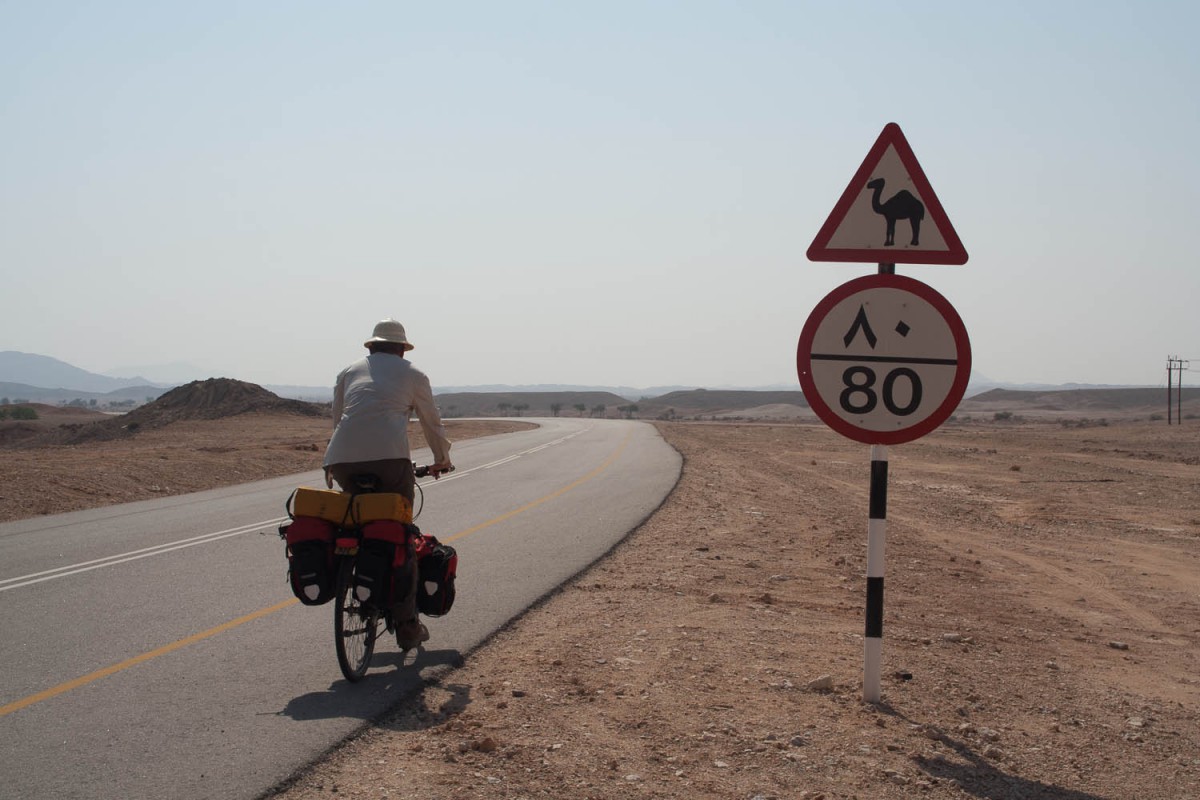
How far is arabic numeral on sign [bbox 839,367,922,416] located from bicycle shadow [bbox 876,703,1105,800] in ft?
5.48

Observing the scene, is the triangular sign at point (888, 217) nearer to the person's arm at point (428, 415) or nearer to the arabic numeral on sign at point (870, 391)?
the arabic numeral on sign at point (870, 391)

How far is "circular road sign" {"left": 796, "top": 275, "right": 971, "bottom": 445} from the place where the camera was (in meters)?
5.43

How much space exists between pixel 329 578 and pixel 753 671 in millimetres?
2614

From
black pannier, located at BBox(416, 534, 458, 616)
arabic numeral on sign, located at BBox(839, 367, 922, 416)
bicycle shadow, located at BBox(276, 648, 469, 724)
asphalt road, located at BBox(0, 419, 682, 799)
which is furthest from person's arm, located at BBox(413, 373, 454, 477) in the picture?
arabic numeral on sign, located at BBox(839, 367, 922, 416)

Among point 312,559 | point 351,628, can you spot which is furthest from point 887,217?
point 351,628

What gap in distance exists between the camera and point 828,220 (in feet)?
18.4

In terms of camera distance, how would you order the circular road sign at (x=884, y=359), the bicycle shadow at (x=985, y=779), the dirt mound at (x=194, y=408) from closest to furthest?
the bicycle shadow at (x=985, y=779)
the circular road sign at (x=884, y=359)
the dirt mound at (x=194, y=408)

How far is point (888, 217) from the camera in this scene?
5.57m

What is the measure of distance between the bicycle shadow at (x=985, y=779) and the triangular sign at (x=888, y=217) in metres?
2.46

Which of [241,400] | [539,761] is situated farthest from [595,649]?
[241,400]

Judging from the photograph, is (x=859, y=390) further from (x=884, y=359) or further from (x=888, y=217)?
(x=888, y=217)

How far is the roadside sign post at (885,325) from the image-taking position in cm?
543

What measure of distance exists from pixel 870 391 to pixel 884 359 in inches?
7.0

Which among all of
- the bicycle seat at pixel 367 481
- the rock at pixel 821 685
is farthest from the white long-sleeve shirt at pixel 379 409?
the rock at pixel 821 685
